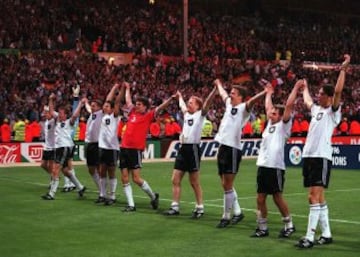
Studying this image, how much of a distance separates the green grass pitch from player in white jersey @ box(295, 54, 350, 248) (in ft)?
1.12

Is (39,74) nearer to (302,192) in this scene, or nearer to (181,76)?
(181,76)

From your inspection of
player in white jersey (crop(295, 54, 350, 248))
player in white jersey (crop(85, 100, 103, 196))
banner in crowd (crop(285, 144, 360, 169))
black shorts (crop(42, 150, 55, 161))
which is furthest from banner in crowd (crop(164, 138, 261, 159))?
player in white jersey (crop(295, 54, 350, 248))

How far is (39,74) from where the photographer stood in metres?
33.2

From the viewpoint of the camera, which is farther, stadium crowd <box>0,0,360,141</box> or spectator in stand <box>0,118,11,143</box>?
stadium crowd <box>0,0,360,141</box>

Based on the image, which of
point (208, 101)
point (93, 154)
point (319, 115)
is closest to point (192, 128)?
point (208, 101)

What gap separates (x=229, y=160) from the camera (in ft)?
38.4

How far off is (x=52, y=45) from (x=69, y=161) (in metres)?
21.0

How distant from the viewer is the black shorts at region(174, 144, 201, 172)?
42.5 ft

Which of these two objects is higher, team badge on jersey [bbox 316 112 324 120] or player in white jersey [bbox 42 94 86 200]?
team badge on jersey [bbox 316 112 324 120]

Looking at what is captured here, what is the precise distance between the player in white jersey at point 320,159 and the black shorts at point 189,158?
3.34m

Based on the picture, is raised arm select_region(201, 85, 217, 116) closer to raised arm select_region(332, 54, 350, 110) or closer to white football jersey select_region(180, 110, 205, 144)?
white football jersey select_region(180, 110, 205, 144)

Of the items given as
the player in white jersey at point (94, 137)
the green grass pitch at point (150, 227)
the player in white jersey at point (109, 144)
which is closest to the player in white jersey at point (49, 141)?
the green grass pitch at point (150, 227)

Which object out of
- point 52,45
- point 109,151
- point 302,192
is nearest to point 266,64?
point 52,45

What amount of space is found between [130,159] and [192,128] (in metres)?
1.47
